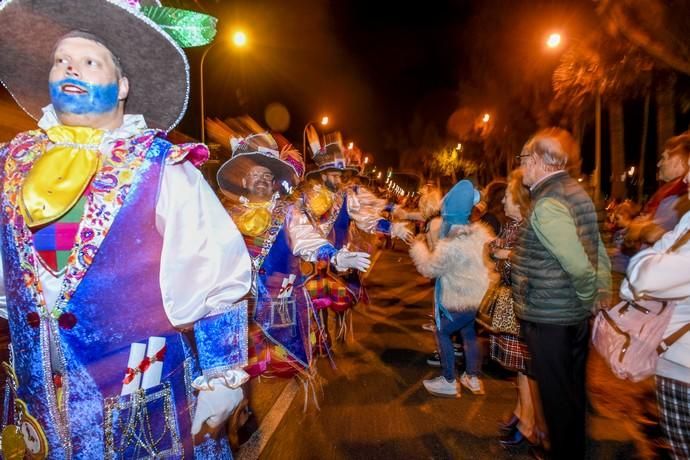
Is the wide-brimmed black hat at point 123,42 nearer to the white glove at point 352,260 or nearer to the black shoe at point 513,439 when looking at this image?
the white glove at point 352,260

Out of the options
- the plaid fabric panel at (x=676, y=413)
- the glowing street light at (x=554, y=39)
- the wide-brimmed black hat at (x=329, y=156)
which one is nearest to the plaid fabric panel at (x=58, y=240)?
the plaid fabric panel at (x=676, y=413)

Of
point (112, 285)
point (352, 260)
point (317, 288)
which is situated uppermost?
point (112, 285)

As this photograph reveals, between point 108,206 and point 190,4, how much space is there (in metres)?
15.5

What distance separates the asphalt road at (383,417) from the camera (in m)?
3.47

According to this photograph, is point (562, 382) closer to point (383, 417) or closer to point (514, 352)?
point (514, 352)

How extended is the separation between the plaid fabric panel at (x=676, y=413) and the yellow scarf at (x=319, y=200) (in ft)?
12.4

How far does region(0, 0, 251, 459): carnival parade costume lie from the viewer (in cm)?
138

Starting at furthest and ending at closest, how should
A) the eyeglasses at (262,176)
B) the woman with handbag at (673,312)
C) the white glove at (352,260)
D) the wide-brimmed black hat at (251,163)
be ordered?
the wide-brimmed black hat at (251,163), the eyeglasses at (262,176), the white glove at (352,260), the woman with handbag at (673,312)

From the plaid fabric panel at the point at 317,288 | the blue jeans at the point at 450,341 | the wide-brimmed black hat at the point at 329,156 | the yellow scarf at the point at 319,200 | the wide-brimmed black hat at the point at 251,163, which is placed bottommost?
the blue jeans at the point at 450,341

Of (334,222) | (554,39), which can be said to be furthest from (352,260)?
(554,39)

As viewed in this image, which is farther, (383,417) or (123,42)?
(383,417)

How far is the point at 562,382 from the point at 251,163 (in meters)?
3.32

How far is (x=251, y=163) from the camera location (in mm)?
4305

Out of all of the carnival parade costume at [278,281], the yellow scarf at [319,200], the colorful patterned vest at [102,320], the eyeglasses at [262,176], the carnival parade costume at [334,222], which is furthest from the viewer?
the yellow scarf at [319,200]
